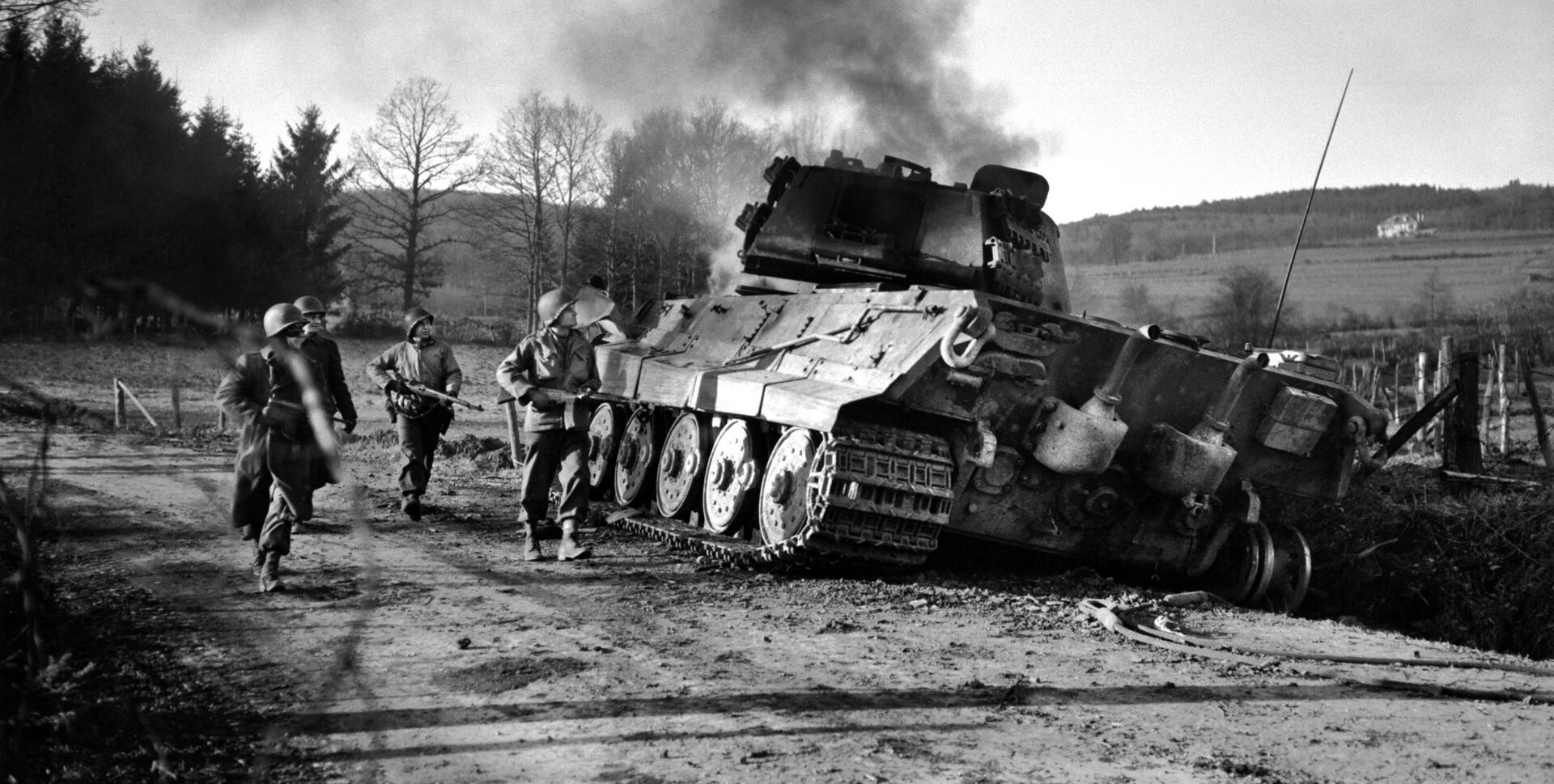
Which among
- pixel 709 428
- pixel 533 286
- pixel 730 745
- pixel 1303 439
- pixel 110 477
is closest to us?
pixel 730 745

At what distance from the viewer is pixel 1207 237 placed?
238 feet

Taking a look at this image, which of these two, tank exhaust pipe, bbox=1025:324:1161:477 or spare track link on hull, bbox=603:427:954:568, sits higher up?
tank exhaust pipe, bbox=1025:324:1161:477

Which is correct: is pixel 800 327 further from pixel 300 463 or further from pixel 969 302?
pixel 300 463

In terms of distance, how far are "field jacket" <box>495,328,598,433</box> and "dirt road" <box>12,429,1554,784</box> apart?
39.4 inches

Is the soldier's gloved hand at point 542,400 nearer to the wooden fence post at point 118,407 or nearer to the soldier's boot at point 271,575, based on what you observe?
the soldier's boot at point 271,575

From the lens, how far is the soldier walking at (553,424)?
9.20 metres

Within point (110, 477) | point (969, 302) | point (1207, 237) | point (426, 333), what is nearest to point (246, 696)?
point (969, 302)

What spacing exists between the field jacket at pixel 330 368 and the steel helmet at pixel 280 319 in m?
1.53

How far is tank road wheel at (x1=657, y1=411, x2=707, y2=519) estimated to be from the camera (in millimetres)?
10414

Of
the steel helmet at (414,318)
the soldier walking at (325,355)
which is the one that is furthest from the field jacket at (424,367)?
the soldier walking at (325,355)

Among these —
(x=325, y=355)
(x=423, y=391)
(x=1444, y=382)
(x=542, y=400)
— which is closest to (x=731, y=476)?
(x=542, y=400)

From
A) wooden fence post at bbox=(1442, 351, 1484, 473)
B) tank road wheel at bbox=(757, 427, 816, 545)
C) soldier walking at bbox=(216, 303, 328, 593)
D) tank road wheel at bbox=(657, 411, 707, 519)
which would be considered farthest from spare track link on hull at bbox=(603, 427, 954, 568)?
wooden fence post at bbox=(1442, 351, 1484, 473)

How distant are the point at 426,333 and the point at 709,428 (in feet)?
9.71

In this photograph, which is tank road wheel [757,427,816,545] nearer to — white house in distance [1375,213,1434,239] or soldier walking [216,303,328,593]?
soldier walking [216,303,328,593]
